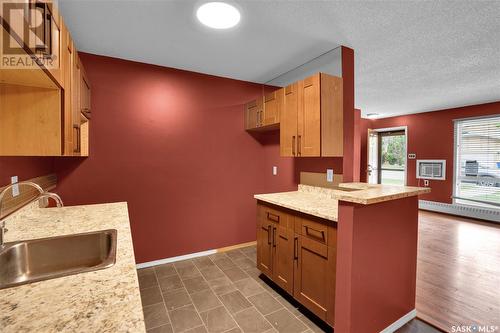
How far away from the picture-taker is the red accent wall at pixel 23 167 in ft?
5.06

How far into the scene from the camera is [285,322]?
1.96 meters

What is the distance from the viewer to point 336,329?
168 centimetres

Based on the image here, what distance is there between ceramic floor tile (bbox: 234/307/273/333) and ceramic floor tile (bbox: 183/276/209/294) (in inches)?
22.9

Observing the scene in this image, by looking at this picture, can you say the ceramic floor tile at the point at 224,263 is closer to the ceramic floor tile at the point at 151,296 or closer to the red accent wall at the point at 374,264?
the ceramic floor tile at the point at 151,296

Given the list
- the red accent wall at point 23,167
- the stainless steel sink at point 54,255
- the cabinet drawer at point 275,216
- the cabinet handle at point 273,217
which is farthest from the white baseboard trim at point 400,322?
the red accent wall at point 23,167

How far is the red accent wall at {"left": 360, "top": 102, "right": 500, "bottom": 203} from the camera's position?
16.8 ft

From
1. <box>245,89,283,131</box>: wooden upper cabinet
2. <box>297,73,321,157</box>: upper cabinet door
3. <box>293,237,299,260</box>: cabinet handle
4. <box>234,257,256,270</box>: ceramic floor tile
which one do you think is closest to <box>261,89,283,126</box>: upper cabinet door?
<box>245,89,283,131</box>: wooden upper cabinet

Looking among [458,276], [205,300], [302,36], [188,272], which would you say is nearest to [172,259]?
[188,272]

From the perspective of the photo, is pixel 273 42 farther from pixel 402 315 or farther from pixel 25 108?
pixel 402 315

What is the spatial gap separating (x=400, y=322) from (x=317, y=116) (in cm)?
187

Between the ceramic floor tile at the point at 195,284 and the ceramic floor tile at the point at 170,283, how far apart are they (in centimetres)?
8

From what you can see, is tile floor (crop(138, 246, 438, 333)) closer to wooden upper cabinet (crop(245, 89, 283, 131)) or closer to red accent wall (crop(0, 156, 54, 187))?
red accent wall (crop(0, 156, 54, 187))

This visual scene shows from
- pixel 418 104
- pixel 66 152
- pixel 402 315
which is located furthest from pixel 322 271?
pixel 418 104

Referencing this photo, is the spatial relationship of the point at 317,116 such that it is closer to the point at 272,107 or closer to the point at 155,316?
the point at 272,107
